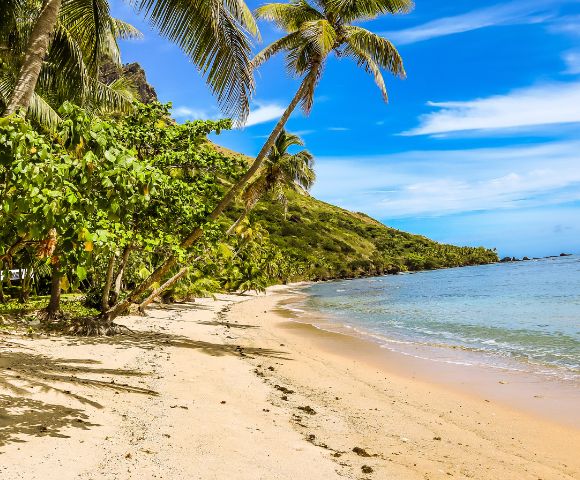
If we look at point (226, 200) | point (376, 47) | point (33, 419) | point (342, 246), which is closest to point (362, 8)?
point (376, 47)

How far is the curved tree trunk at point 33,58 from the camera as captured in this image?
5.37 meters

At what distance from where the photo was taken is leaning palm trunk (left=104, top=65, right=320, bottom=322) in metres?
11.3

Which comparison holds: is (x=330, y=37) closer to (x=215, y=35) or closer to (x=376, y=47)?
(x=376, y=47)

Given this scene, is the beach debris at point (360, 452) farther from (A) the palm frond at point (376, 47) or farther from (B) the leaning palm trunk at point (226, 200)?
(A) the palm frond at point (376, 47)

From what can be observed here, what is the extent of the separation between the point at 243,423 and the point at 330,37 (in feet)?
34.8

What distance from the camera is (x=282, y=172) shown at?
68.9ft

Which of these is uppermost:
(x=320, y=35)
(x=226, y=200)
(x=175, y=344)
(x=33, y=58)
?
(x=320, y=35)

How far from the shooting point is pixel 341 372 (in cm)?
1077

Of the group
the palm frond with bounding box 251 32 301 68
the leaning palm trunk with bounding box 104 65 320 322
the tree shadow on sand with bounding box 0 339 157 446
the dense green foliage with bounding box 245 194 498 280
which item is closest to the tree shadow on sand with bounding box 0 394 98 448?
the tree shadow on sand with bounding box 0 339 157 446

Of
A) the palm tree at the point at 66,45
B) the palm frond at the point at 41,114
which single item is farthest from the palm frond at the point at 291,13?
the palm frond at the point at 41,114

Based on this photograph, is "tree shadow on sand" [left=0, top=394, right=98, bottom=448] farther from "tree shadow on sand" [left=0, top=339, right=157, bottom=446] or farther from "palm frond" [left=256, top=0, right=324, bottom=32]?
"palm frond" [left=256, top=0, right=324, bottom=32]

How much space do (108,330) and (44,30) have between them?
30.4ft

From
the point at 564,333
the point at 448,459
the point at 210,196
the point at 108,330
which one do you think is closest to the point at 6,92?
the point at 210,196

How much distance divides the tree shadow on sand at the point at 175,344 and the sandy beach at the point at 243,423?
0.68m
